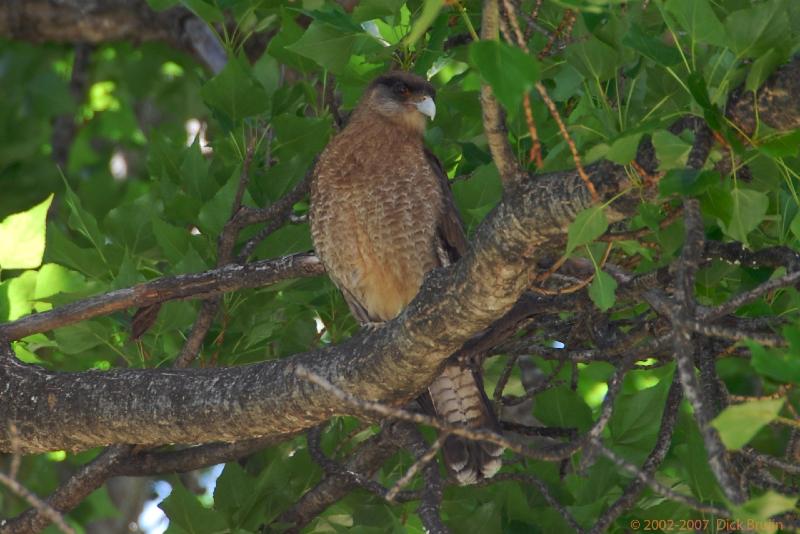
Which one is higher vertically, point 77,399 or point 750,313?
point 750,313

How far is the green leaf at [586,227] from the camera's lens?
8.31 ft

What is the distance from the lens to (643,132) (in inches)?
94.0

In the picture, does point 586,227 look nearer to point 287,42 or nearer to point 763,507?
point 763,507

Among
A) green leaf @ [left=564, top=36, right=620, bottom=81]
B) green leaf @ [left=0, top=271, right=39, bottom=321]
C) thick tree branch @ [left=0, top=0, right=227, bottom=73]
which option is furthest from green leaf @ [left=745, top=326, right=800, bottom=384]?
thick tree branch @ [left=0, top=0, right=227, bottom=73]

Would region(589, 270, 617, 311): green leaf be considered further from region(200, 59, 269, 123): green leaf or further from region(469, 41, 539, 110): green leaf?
region(200, 59, 269, 123): green leaf

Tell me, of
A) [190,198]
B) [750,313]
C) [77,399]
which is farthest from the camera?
[190,198]

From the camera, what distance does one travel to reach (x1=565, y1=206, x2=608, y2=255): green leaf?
2.53 meters

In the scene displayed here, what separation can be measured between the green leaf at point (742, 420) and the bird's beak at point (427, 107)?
2.90 m

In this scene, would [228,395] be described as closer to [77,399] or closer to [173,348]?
[77,399]

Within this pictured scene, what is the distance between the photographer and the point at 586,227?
2.54 m

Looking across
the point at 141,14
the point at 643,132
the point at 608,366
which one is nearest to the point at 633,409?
the point at 608,366

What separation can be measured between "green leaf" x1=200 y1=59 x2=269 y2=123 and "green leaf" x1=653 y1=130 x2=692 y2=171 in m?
2.32

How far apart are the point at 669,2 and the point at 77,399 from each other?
246 cm

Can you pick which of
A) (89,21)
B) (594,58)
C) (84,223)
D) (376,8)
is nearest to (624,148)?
(594,58)
